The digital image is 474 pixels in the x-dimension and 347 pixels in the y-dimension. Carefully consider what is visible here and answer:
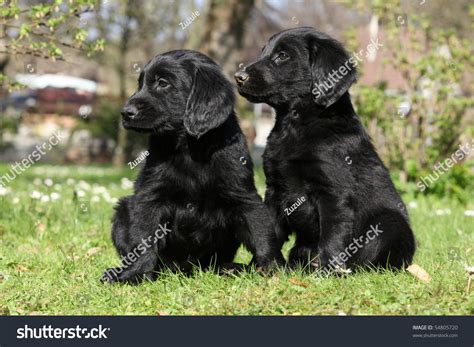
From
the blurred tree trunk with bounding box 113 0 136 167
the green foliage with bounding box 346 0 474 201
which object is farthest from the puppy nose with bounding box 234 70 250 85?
the blurred tree trunk with bounding box 113 0 136 167

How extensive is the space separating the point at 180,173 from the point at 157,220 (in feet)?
1.03

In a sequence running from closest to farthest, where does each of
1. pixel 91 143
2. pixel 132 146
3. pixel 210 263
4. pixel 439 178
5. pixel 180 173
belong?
pixel 180 173 → pixel 210 263 → pixel 439 178 → pixel 132 146 → pixel 91 143

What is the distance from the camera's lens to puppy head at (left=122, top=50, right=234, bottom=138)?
4.11 meters

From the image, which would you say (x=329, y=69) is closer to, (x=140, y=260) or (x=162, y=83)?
(x=162, y=83)

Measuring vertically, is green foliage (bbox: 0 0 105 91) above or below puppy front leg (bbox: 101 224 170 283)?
above

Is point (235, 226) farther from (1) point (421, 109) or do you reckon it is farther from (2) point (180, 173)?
(1) point (421, 109)

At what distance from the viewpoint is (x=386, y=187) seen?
4.41 meters

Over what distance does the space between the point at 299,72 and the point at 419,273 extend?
4.54 feet

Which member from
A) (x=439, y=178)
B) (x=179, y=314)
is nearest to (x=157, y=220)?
(x=179, y=314)

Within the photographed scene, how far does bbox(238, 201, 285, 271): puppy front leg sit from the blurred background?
142 centimetres

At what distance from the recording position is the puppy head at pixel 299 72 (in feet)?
13.9

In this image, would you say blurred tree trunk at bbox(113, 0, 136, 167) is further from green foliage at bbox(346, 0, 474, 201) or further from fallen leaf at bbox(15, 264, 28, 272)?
fallen leaf at bbox(15, 264, 28, 272)

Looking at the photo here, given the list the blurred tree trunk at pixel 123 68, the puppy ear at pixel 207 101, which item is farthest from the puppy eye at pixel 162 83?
the blurred tree trunk at pixel 123 68

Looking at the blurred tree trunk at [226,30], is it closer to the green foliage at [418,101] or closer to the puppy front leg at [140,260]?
the green foliage at [418,101]
